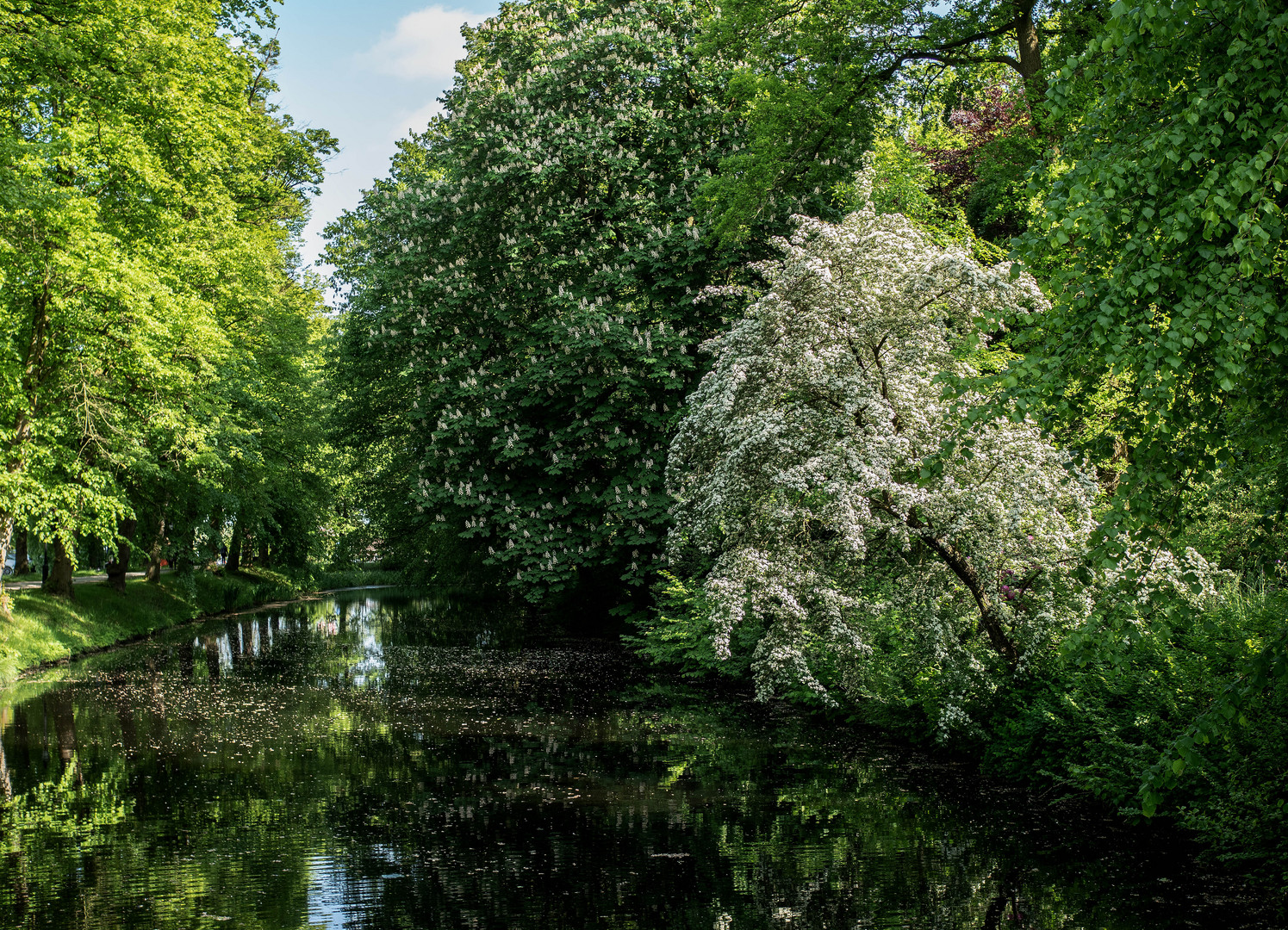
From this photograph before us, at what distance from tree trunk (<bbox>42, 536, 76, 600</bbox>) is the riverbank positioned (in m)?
0.27

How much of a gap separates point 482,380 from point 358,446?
8256 millimetres

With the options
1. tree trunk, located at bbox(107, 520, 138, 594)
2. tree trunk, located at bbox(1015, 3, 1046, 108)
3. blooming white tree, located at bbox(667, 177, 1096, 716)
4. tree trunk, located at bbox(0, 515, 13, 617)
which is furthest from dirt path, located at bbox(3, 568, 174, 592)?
tree trunk, located at bbox(1015, 3, 1046, 108)

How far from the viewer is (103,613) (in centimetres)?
2555

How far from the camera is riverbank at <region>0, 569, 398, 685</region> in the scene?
65.9ft

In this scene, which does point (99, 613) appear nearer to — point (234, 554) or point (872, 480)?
point (234, 554)

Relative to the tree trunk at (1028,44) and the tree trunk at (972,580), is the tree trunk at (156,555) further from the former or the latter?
the tree trunk at (1028,44)

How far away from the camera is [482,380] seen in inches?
925

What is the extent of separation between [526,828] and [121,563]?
23.3 m

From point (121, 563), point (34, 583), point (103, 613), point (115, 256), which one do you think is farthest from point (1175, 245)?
point (34, 583)

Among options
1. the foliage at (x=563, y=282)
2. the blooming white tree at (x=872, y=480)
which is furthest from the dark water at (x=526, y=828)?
the foliage at (x=563, y=282)

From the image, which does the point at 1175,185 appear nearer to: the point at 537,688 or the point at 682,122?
the point at 537,688

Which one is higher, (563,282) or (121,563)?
(563,282)

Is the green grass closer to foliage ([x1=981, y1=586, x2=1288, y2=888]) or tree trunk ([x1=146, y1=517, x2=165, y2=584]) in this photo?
tree trunk ([x1=146, y1=517, x2=165, y2=584])

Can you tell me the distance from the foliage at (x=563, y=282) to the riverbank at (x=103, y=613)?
8.34 m
